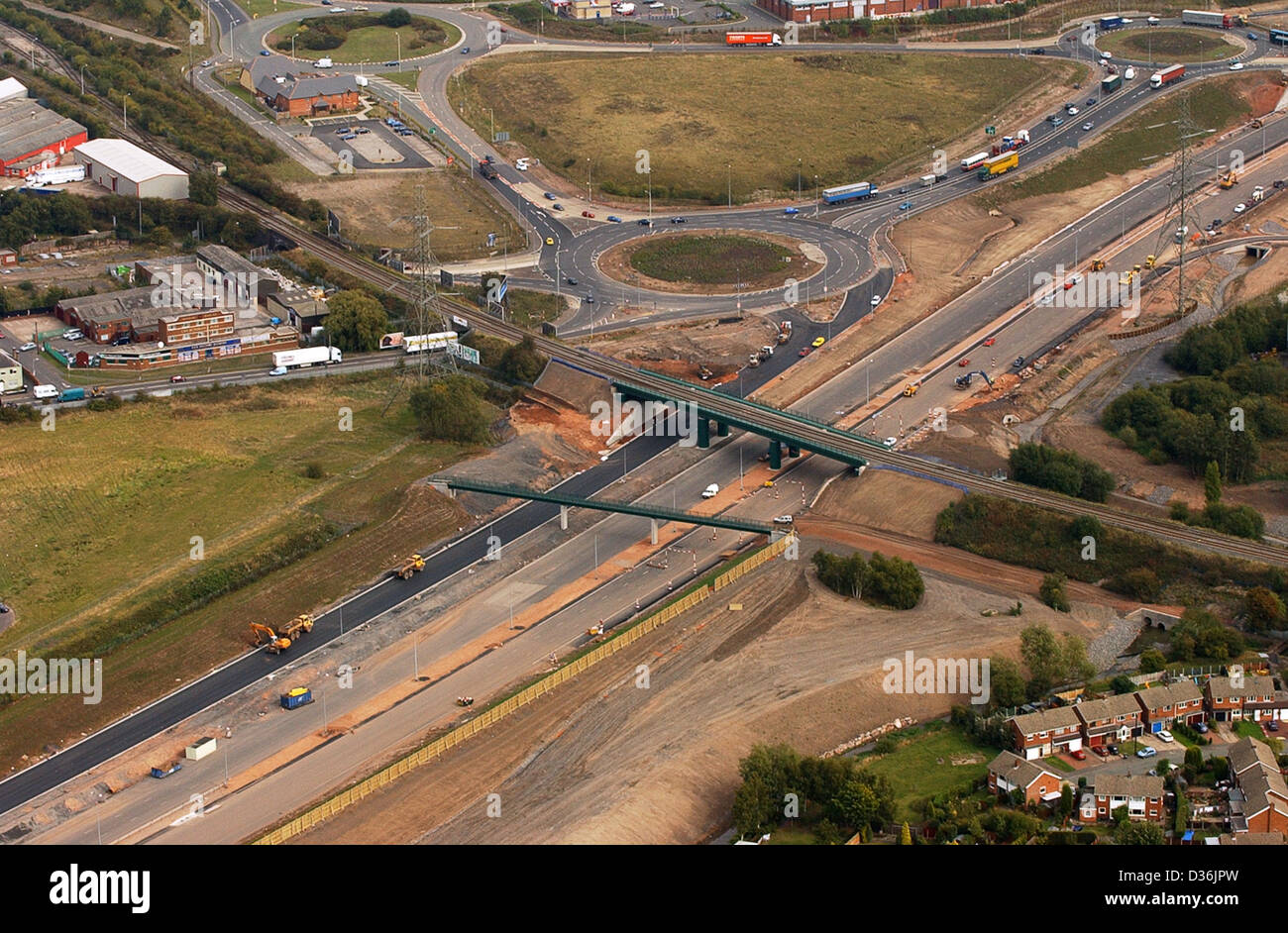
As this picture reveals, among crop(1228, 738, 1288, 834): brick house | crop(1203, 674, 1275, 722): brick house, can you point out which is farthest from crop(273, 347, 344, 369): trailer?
crop(1228, 738, 1288, 834): brick house

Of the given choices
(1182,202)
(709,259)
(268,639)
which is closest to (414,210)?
(709,259)

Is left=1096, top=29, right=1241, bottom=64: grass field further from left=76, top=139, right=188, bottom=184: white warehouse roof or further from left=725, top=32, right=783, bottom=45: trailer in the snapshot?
left=76, top=139, right=188, bottom=184: white warehouse roof

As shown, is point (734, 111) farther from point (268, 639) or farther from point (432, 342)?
point (268, 639)

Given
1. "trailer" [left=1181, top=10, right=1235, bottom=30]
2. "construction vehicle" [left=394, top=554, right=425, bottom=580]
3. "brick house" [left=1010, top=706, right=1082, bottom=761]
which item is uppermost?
"trailer" [left=1181, top=10, right=1235, bottom=30]

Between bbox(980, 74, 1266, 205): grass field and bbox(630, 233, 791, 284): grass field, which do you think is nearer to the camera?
bbox(630, 233, 791, 284): grass field

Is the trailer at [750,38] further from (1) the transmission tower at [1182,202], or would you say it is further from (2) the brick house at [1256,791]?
(2) the brick house at [1256,791]

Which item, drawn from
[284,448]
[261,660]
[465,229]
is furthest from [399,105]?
[261,660]

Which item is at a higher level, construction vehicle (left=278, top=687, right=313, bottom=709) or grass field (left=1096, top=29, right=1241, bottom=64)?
grass field (left=1096, top=29, right=1241, bottom=64)

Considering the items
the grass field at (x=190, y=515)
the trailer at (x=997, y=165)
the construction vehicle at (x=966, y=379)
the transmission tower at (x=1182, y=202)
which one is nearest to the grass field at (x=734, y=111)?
the trailer at (x=997, y=165)
